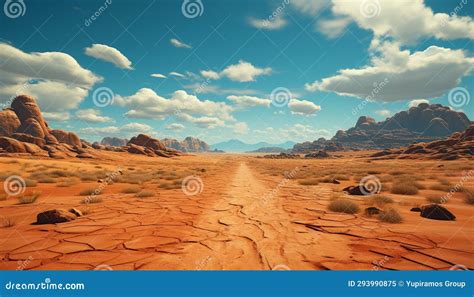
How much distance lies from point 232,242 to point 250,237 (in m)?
0.54

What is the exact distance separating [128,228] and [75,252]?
1.70 meters

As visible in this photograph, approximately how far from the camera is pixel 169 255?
466cm

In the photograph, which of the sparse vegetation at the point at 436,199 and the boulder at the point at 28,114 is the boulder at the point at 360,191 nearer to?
the sparse vegetation at the point at 436,199

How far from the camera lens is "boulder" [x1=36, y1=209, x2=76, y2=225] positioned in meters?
6.78

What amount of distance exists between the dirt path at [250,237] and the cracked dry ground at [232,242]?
0.02m

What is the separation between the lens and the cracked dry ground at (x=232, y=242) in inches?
171

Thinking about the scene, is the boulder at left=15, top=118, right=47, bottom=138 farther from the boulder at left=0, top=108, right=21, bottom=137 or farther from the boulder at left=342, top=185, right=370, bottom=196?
the boulder at left=342, top=185, right=370, bottom=196

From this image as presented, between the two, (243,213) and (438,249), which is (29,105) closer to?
(243,213)

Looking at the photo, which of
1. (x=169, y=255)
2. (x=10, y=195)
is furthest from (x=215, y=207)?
(x=10, y=195)

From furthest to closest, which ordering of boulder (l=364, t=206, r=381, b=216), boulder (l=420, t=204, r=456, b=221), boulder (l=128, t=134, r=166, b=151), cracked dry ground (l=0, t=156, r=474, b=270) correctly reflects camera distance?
boulder (l=128, t=134, r=166, b=151), boulder (l=364, t=206, r=381, b=216), boulder (l=420, t=204, r=456, b=221), cracked dry ground (l=0, t=156, r=474, b=270)

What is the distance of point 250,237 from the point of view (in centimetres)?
576

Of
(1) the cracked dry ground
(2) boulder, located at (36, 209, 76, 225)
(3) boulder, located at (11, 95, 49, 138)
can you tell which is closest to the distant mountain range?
(3) boulder, located at (11, 95, 49, 138)

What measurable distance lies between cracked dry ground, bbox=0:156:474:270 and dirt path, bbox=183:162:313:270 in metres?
0.02

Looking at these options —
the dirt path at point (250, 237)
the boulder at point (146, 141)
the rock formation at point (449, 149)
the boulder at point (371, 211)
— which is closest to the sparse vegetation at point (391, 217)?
the boulder at point (371, 211)
